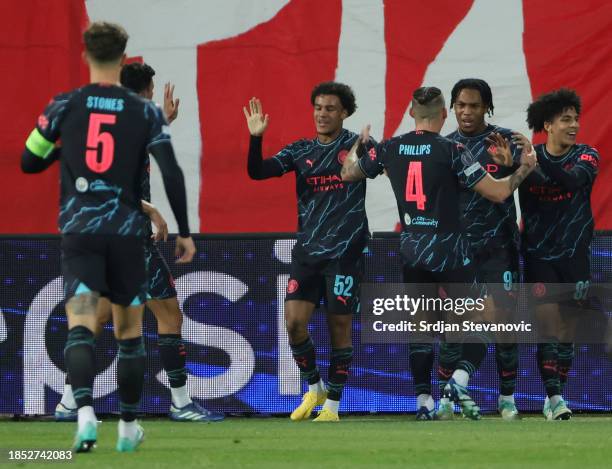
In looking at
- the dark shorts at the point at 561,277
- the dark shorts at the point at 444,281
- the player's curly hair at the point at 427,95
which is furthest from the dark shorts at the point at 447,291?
the player's curly hair at the point at 427,95

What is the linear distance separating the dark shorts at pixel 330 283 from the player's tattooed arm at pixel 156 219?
901mm

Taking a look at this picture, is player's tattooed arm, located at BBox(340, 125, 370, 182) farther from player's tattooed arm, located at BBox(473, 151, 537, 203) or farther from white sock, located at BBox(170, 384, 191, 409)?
white sock, located at BBox(170, 384, 191, 409)

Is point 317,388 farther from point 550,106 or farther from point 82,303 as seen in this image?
point 82,303

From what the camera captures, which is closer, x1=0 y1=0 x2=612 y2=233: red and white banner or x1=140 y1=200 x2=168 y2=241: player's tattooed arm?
x1=140 y1=200 x2=168 y2=241: player's tattooed arm

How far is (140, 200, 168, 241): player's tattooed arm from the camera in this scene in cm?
A: 849

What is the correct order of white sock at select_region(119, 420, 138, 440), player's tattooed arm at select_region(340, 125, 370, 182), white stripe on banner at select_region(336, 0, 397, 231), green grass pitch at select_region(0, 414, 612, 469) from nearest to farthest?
1. green grass pitch at select_region(0, 414, 612, 469)
2. white sock at select_region(119, 420, 138, 440)
3. player's tattooed arm at select_region(340, 125, 370, 182)
4. white stripe on banner at select_region(336, 0, 397, 231)

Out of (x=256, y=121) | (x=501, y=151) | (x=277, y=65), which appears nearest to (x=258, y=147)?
(x=256, y=121)

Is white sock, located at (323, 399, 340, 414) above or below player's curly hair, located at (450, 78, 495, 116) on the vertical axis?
below

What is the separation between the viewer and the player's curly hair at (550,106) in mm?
9539

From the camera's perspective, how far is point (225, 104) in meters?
11.7

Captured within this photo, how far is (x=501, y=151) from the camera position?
29.6 ft

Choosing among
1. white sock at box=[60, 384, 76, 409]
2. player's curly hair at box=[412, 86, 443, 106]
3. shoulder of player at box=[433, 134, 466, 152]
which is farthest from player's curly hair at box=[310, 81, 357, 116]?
white sock at box=[60, 384, 76, 409]

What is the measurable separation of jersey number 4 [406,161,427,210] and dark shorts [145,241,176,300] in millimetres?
1628

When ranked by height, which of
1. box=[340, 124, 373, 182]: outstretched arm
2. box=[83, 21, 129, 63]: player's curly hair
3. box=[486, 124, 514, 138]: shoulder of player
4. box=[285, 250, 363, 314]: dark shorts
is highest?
box=[83, 21, 129, 63]: player's curly hair
